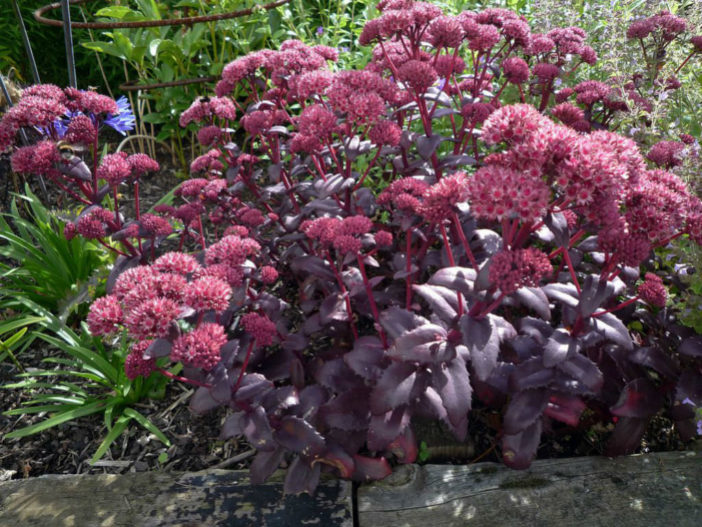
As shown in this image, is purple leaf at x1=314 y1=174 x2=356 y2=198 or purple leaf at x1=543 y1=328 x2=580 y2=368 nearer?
purple leaf at x1=543 y1=328 x2=580 y2=368

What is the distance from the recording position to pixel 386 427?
1537 millimetres

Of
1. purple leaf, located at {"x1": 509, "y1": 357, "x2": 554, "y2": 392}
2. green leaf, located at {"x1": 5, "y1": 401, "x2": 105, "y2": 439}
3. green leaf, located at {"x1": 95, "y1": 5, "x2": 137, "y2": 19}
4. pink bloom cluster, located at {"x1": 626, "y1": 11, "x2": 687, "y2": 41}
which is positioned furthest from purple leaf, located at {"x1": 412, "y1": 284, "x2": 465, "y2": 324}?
green leaf, located at {"x1": 95, "y1": 5, "x2": 137, "y2": 19}

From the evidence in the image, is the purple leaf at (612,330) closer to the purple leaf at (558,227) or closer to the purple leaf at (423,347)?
the purple leaf at (558,227)

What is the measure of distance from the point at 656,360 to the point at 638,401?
14cm

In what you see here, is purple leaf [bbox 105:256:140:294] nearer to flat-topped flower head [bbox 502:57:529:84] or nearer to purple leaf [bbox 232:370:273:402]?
purple leaf [bbox 232:370:273:402]

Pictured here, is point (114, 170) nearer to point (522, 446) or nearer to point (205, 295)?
point (205, 295)

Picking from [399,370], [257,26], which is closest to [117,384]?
[399,370]

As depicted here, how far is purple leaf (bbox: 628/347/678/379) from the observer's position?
1618mm

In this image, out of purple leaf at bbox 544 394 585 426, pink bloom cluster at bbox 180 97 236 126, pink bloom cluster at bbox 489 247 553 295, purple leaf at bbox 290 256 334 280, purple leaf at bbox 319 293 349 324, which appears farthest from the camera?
pink bloom cluster at bbox 180 97 236 126

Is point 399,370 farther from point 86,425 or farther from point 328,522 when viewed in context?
point 86,425

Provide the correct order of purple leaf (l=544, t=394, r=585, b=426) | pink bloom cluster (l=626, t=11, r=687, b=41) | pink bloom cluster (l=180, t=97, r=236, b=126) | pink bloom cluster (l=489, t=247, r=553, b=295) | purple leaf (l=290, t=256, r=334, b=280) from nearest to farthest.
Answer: pink bloom cluster (l=489, t=247, r=553, b=295) < purple leaf (l=544, t=394, r=585, b=426) < purple leaf (l=290, t=256, r=334, b=280) < pink bloom cluster (l=180, t=97, r=236, b=126) < pink bloom cluster (l=626, t=11, r=687, b=41)

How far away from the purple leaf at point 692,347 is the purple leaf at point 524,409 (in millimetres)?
408

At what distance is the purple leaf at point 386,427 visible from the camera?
1.53m

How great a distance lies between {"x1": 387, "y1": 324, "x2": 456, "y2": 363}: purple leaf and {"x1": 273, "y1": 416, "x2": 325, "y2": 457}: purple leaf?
0.35 metres
